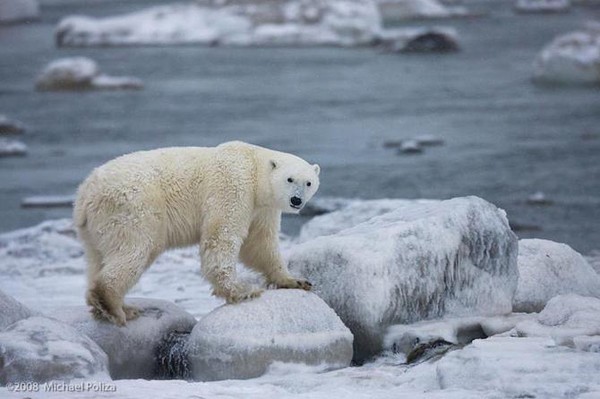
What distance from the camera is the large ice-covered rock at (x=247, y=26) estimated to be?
34.3 meters

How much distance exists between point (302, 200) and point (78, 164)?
10.3 metres

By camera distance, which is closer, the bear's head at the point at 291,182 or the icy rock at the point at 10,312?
the icy rock at the point at 10,312

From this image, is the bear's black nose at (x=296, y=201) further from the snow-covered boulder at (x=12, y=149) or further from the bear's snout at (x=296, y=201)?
the snow-covered boulder at (x=12, y=149)

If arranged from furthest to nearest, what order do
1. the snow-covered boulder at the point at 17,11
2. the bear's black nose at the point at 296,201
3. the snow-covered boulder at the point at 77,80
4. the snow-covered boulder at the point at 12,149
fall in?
the snow-covered boulder at the point at 17,11 → the snow-covered boulder at the point at 77,80 → the snow-covered boulder at the point at 12,149 → the bear's black nose at the point at 296,201

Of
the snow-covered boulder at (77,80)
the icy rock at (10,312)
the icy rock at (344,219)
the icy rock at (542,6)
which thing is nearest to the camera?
the icy rock at (10,312)

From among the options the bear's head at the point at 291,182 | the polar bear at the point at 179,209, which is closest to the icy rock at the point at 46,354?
the polar bear at the point at 179,209

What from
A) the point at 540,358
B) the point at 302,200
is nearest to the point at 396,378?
the point at 540,358

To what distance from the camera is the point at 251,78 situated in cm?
2672

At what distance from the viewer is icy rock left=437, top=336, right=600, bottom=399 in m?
5.23

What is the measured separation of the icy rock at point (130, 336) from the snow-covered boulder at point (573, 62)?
18.5 meters

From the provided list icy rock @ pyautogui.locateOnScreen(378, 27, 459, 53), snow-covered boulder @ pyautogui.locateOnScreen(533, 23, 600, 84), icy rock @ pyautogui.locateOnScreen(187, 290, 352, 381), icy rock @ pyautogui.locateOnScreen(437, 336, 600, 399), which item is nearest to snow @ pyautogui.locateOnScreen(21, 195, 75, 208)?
icy rock @ pyautogui.locateOnScreen(187, 290, 352, 381)

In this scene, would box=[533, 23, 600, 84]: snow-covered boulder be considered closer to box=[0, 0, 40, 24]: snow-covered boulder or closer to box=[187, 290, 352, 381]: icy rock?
box=[187, 290, 352, 381]: icy rock

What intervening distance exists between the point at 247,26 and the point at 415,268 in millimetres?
30092

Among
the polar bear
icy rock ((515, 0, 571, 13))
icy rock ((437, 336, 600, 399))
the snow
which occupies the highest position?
the polar bear
